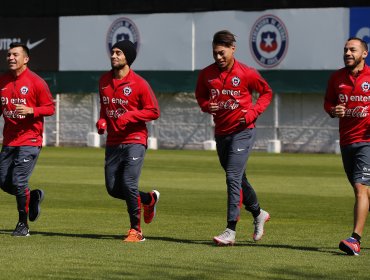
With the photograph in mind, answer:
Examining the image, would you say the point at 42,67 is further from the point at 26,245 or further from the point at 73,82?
the point at 26,245

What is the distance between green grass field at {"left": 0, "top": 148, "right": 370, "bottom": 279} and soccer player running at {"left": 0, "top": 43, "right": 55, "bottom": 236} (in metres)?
0.57

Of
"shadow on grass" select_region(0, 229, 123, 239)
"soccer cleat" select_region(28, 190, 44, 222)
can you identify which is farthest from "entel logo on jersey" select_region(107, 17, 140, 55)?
"shadow on grass" select_region(0, 229, 123, 239)

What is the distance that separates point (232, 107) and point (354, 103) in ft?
4.53

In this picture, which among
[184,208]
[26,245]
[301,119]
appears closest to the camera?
[26,245]

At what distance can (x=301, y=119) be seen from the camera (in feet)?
143

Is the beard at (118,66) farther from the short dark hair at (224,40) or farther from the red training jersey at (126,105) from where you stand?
the short dark hair at (224,40)

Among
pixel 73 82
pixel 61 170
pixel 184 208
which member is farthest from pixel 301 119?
pixel 184 208

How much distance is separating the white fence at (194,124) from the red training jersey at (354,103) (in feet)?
95.1

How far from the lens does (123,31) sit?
46125 mm

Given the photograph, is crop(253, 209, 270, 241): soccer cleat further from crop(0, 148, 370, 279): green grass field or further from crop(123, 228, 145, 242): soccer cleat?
crop(123, 228, 145, 242): soccer cleat

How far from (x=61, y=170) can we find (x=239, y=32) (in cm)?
1525

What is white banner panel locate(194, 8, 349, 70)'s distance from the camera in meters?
41.8

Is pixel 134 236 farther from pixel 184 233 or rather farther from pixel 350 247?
pixel 350 247

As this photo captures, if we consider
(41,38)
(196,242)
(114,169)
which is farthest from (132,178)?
(41,38)
